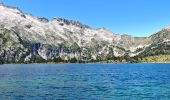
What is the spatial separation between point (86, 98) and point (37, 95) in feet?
44.9

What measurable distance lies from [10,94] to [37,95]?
7.71 metres

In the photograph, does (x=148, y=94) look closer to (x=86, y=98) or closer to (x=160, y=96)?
(x=160, y=96)

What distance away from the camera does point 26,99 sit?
86.8 meters

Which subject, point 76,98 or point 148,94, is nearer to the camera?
point 76,98

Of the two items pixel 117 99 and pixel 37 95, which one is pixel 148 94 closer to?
pixel 117 99

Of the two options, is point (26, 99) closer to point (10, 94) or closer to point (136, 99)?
point (10, 94)

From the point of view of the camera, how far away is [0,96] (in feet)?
302

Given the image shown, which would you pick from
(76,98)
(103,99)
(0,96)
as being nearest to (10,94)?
(0,96)

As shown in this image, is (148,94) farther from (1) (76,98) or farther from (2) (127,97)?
(1) (76,98)

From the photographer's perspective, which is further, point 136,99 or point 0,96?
point 0,96

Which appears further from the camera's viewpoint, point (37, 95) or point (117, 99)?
point (37, 95)

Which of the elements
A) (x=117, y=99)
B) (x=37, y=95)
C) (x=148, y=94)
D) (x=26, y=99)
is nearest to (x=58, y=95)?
(x=37, y=95)

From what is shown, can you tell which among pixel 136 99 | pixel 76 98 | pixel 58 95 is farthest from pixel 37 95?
pixel 136 99

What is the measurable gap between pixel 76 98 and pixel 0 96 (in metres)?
19.5
